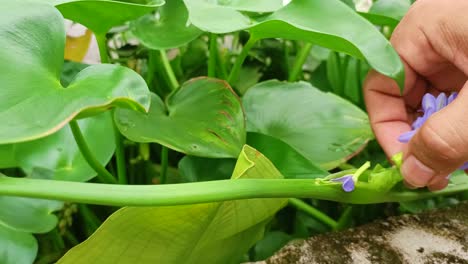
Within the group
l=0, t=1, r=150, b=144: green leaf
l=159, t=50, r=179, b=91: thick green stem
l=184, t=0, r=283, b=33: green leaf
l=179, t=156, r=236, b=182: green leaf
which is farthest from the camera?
l=159, t=50, r=179, b=91: thick green stem

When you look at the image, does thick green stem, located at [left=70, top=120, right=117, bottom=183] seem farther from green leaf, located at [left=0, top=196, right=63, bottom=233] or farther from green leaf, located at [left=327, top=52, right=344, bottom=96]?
green leaf, located at [left=327, top=52, right=344, bottom=96]

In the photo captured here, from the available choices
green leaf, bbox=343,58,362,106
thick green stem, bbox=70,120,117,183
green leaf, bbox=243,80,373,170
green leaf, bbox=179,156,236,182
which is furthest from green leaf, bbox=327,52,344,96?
thick green stem, bbox=70,120,117,183

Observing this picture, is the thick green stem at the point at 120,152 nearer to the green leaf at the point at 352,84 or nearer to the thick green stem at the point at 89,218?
the thick green stem at the point at 89,218

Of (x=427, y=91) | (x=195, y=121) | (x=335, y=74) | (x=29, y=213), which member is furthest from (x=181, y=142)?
(x=335, y=74)

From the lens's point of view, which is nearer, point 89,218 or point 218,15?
point 218,15

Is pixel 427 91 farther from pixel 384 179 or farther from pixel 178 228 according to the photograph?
pixel 178 228

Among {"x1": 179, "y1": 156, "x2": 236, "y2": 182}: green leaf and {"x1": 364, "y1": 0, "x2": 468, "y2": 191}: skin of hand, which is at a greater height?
{"x1": 364, "y1": 0, "x2": 468, "y2": 191}: skin of hand
